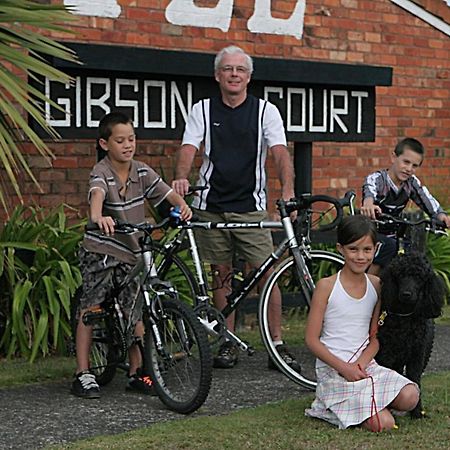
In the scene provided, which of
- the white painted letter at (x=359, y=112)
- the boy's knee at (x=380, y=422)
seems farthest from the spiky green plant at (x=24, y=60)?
the white painted letter at (x=359, y=112)

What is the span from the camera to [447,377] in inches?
273

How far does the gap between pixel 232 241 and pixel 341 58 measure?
4.04 m

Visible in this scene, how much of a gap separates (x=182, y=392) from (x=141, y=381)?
434 mm

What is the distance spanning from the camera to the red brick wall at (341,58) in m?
9.03

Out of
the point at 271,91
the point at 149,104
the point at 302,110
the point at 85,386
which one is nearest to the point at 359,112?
the point at 302,110

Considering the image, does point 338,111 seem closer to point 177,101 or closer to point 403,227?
point 177,101

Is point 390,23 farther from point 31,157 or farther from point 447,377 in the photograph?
point 447,377

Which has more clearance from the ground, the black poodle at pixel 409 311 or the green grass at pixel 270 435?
the black poodle at pixel 409 311

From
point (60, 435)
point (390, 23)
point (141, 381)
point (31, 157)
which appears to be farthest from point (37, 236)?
point (390, 23)

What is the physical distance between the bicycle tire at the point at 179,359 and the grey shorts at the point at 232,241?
1.21m

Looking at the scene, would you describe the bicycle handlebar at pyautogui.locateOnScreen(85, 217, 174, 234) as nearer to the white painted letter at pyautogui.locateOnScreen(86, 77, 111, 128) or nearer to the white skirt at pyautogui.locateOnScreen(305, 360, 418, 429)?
the white skirt at pyautogui.locateOnScreen(305, 360, 418, 429)

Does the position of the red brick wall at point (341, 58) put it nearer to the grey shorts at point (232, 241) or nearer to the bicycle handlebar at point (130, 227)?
the grey shorts at point (232, 241)

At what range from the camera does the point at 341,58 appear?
1083 cm

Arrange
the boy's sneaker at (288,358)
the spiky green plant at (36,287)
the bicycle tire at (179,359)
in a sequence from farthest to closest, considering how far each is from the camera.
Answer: the spiky green plant at (36,287)
the boy's sneaker at (288,358)
the bicycle tire at (179,359)
